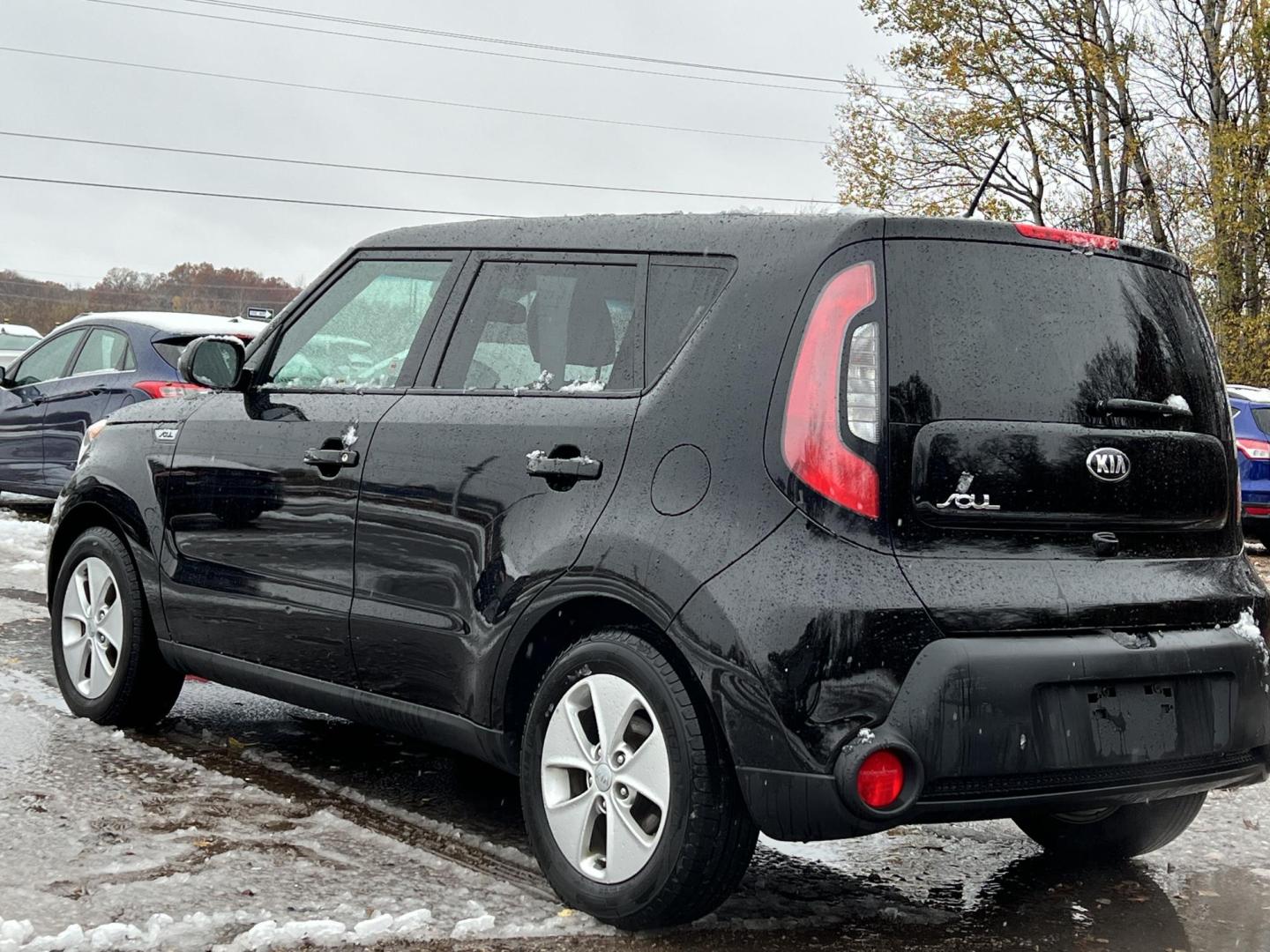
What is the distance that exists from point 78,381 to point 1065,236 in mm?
10450

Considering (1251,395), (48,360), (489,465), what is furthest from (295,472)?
(1251,395)

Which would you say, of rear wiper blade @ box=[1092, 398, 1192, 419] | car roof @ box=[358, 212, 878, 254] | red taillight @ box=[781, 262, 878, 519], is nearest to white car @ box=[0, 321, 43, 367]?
car roof @ box=[358, 212, 878, 254]

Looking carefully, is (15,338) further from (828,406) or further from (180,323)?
(828,406)

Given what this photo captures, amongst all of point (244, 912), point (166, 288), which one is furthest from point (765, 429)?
point (166, 288)

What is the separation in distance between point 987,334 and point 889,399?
31 centimetres

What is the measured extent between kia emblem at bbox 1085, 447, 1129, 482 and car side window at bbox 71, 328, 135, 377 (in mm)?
9837

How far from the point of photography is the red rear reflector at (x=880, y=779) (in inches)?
133

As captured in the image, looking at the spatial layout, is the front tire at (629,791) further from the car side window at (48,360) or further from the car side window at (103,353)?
the car side window at (48,360)

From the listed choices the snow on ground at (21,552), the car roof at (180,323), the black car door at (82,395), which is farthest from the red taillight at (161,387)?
the snow on ground at (21,552)

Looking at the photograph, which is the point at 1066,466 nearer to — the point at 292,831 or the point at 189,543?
the point at 292,831

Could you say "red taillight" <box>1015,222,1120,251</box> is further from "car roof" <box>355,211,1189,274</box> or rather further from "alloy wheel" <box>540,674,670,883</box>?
"alloy wheel" <box>540,674,670,883</box>

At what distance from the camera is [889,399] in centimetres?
354

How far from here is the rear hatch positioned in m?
A: 3.54

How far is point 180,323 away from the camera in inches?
491
